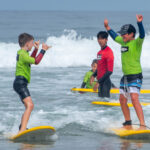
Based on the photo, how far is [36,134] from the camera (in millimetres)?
7680

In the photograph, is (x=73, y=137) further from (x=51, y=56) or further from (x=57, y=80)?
(x=51, y=56)

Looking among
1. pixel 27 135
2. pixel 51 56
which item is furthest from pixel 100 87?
pixel 51 56

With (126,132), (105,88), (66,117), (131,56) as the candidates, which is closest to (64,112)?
(66,117)

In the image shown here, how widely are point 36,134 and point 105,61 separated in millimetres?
2697

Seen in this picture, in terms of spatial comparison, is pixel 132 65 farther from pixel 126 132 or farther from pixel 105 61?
pixel 105 61

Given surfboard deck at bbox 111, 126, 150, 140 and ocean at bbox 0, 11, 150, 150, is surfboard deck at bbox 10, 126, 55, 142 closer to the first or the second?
ocean at bbox 0, 11, 150, 150

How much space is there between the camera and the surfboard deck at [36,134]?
758 cm

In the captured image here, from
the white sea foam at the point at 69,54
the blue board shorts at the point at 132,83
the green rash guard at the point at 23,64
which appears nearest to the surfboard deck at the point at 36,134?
the green rash guard at the point at 23,64

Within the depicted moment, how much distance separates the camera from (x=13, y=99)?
1198 centimetres

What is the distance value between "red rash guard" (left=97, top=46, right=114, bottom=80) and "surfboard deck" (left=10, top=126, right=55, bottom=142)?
2.46m

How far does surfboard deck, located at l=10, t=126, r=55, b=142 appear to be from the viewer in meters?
7.58

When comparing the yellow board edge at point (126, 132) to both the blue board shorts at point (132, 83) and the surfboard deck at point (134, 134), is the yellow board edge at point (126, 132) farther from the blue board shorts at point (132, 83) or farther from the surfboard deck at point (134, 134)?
the blue board shorts at point (132, 83)

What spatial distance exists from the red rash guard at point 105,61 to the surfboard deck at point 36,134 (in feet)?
8.07

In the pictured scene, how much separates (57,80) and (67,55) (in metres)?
7.54
